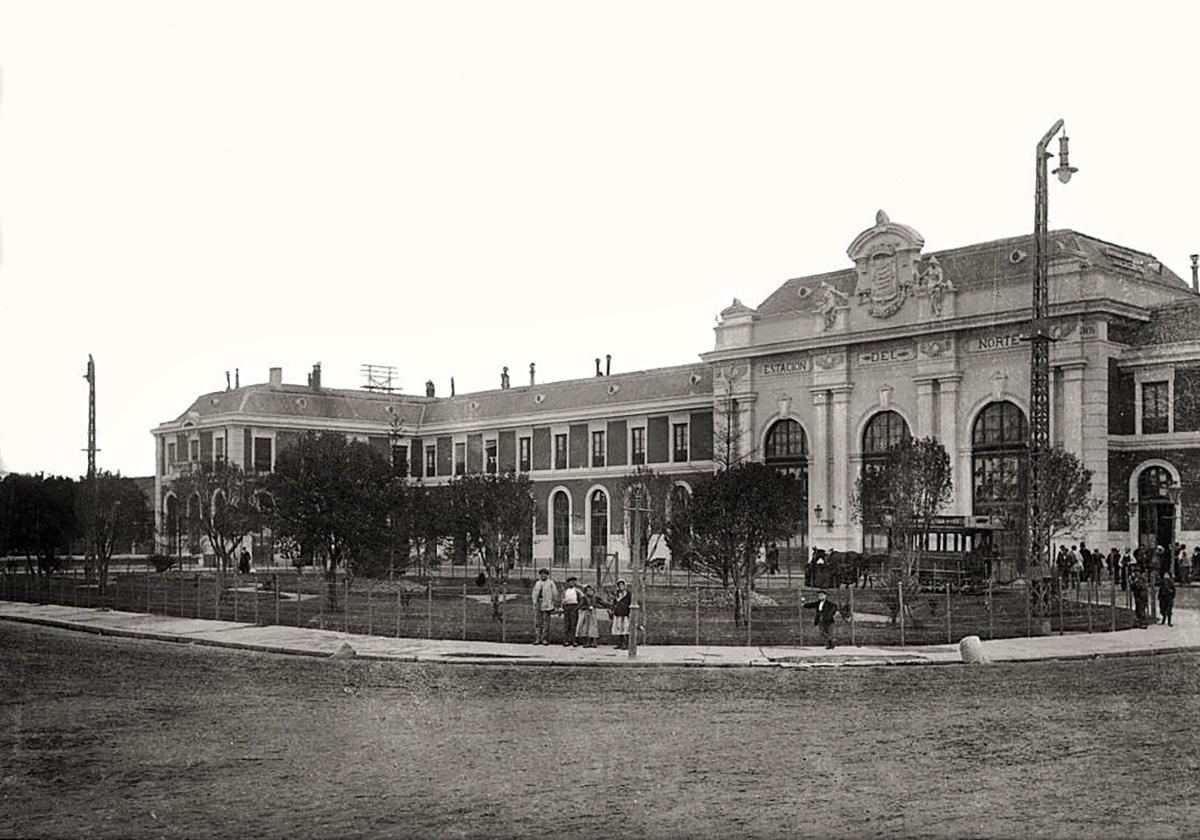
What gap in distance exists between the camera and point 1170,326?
42.9 metres

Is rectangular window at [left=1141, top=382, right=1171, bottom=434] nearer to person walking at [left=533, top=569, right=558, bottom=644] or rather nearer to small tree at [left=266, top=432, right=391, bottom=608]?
small tree at [left=266, top=432, right=391, bottom=608]

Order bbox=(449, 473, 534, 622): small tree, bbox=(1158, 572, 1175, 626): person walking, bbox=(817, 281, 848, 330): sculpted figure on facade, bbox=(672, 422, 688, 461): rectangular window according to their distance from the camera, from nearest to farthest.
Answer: bbox=(1158, 572, 1175, 626): person walking < bbox=(449, 473, 534, 622): small tree < bbox=(817, 281, 848, 330): sculpted figure on facade < bbox=(672, 422, 688, 461): rectangular window

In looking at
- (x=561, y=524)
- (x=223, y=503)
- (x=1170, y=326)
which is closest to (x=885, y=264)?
(x=1170, y=326)

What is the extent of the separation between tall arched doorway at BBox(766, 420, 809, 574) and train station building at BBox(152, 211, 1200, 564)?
0.28 ft

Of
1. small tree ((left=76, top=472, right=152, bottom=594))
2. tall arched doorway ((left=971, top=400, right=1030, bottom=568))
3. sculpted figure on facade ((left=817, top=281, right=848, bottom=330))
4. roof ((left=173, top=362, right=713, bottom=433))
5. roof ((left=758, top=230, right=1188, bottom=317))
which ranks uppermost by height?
Result: roof ((left=758, top=230, right=1188, bottom=317))

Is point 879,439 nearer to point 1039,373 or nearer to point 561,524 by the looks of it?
point 561,524

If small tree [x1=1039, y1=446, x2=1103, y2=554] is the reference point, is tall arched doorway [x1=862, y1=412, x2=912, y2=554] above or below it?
above

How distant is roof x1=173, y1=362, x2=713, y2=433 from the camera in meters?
61.9

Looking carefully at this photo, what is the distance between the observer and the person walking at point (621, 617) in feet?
76.5

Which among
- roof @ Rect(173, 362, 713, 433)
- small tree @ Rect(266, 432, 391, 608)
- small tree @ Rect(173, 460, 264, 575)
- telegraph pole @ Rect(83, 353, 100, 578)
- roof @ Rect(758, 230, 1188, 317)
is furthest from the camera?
roof @ Rect(173, 362, 713, 433)

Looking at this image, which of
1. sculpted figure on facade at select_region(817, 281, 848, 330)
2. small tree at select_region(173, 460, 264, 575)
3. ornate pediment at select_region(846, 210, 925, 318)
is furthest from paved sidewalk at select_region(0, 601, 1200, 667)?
sculpted figure on facade at select_region(817, 281, 848, 330)

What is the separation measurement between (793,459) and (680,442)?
777 cm

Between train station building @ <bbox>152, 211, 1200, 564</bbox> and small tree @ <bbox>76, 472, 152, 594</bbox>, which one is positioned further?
train station building @ <bbox>152, 211, 1200, 564</bbox>

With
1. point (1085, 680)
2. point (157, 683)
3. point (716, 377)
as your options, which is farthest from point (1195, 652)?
point (716, 377)
